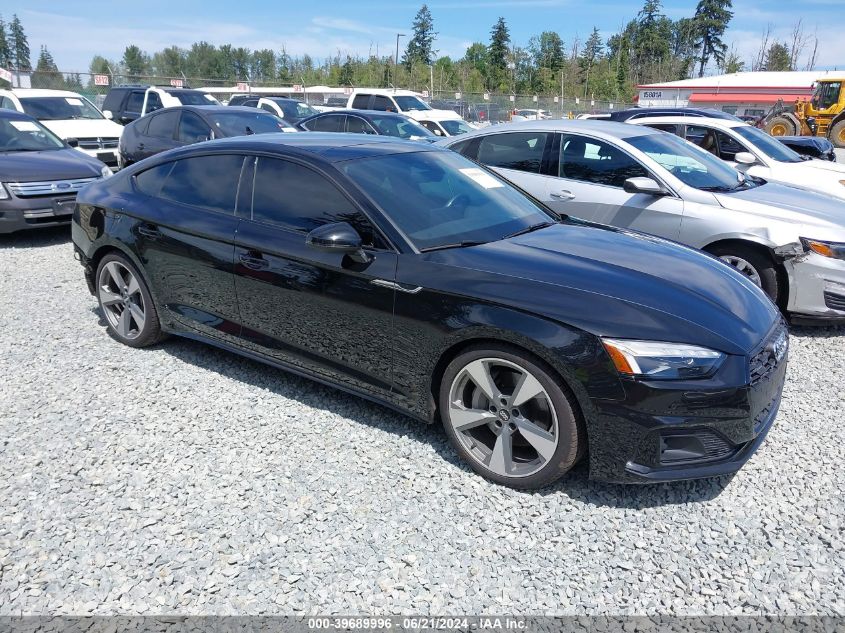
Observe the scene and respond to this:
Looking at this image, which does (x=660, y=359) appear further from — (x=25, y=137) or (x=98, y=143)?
(x=98, y=143)

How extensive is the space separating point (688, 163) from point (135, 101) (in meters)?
16.8

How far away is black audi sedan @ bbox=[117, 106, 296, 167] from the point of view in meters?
10.7

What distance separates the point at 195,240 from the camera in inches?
162

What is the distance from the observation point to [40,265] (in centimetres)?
723

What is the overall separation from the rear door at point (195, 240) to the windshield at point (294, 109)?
1573 cm

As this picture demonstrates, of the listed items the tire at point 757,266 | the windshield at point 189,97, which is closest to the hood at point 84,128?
the windshield at point 189,97

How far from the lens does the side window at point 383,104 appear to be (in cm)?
1931

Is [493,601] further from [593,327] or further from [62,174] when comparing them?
[62,174]

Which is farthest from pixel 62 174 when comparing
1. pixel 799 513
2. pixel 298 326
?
pixel 799 513

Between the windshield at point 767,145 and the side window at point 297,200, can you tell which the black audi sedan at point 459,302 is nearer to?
the side window at point 297,200

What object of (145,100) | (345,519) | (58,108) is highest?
(145,100)

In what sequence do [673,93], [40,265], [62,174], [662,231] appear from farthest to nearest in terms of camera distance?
[673,93] < [62,174] < [40,265] < [662,231]

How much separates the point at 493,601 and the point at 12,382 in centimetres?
356

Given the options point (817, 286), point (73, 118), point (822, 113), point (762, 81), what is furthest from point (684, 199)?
point (762, 81)
